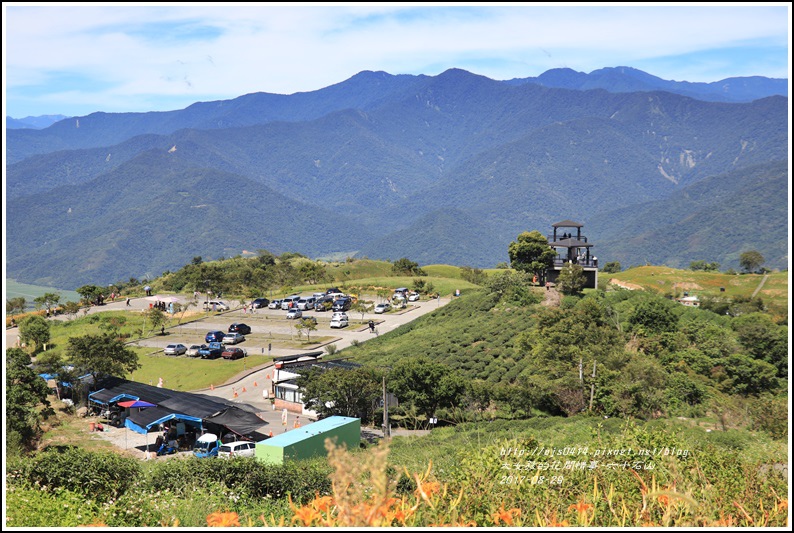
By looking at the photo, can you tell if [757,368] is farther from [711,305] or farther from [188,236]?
[188,236]

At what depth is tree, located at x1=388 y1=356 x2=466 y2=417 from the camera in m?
20.5

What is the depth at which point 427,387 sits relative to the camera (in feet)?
67.9

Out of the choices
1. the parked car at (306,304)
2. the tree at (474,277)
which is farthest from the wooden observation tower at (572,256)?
the tree at (474,277)

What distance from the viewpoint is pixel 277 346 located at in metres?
34.9

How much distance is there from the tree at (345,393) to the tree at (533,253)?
16.9 metres

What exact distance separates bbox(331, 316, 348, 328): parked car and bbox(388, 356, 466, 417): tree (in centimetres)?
1933

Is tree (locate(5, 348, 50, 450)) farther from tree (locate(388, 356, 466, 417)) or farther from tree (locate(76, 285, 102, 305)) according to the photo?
tree (locate(76, 285, 102, 305))

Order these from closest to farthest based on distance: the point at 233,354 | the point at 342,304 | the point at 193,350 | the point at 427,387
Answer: the point at 427,387, the point at 233,354, the point at 193,350, the point at 342,304

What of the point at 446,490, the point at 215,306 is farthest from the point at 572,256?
the point at 446,490

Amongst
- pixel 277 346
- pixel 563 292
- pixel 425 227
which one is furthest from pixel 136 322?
pixel 425 227

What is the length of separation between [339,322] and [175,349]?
10282 mm

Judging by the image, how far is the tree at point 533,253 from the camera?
35.3m

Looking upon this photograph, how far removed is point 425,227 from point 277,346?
16056 centimetres

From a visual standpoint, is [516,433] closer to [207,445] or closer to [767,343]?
[207,445]
